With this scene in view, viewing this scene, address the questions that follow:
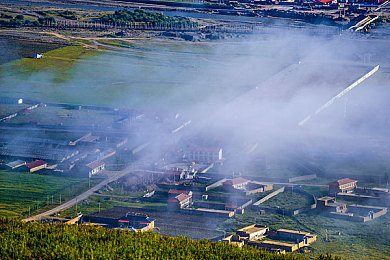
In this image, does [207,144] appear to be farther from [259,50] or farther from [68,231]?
[259,50]

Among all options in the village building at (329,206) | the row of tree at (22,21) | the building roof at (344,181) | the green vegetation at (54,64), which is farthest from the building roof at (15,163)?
the row of tree at (22,21)

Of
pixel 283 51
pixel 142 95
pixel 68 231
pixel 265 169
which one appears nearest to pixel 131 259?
pixel 68 231

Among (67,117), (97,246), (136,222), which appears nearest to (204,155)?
(136,222)

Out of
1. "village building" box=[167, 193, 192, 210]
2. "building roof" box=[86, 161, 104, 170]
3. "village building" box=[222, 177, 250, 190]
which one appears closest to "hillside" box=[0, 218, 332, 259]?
"village building" box=[167, 193, 192, 210]

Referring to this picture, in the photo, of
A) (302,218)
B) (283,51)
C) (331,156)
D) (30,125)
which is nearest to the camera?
(302,218)

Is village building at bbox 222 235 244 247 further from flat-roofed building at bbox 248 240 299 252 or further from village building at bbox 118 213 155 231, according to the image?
village building at bbox 118 213 155 231
